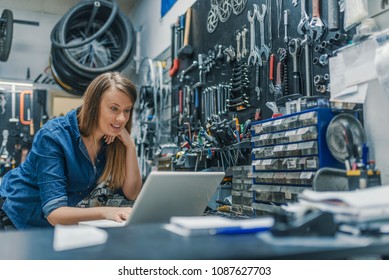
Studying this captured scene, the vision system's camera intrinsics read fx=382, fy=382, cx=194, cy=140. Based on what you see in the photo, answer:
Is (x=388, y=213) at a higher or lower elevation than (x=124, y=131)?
lower

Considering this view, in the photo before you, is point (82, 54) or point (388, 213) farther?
point (82, 54)

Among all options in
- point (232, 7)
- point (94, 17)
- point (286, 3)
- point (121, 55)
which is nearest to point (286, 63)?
point (286, 3)

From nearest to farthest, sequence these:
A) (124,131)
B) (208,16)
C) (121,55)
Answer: (124,131)
(208,16)
(121,55)

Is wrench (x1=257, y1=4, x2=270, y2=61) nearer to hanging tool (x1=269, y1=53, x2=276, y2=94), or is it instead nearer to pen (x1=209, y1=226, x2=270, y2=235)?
hanging tool (x1=269, y1=53, x2=276, y2=94)

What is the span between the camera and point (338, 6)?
144cm

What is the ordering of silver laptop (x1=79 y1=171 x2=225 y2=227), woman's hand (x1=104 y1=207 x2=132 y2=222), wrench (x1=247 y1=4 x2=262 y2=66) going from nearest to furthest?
silver laptop (x1=79 y1=171 x2=225 y2=227) < woman's hand (x1=104 y1=207 x2=132 y2=222) < wrench (x1=247 y1=4 x2=262 y2=66)

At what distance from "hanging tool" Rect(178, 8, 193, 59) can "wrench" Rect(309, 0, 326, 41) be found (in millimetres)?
1367

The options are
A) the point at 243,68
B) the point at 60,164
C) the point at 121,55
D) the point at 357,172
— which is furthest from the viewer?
the point at 121,55

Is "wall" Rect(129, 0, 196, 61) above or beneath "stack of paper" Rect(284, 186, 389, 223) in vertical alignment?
above

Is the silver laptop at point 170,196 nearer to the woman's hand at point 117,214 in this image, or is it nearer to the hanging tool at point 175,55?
the woman's hand at point 117,214

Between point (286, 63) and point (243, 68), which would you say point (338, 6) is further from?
point (243, 68)

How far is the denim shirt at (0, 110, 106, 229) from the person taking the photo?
4.33 ft

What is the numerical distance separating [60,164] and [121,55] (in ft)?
8.92

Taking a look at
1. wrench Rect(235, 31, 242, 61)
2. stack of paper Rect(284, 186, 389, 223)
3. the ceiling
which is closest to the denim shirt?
stack of paper Rect(284, 186, 389, 223)
